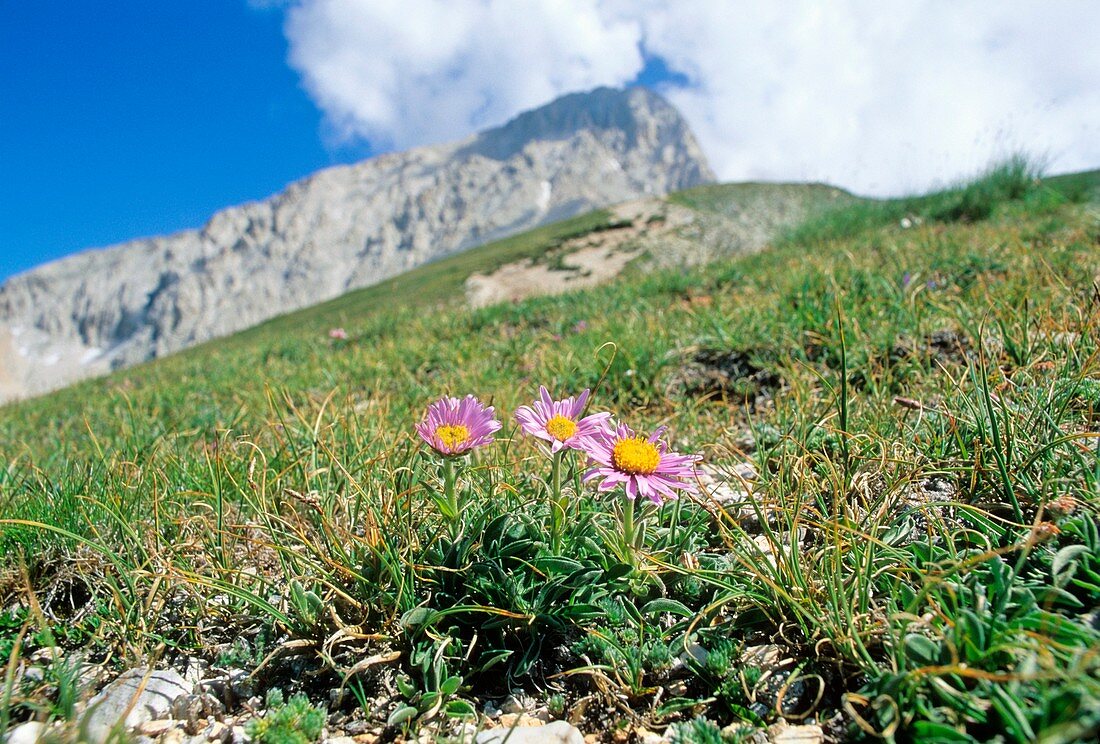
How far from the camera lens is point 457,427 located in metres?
1.57

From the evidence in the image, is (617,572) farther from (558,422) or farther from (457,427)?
(457,427)

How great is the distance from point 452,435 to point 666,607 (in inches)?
28.0

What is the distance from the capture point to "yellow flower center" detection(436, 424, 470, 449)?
4.98 feet

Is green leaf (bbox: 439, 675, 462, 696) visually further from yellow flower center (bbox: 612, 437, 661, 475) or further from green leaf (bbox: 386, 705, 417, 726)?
yellow flower center (bbox: 612, 437, 661, 475)

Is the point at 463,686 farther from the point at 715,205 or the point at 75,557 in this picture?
the point at 715,205

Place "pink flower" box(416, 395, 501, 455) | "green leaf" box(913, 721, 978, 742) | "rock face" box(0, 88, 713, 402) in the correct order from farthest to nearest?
"rock face" box(0, 88, 713, 402) → "pink flower" box(416, 395, 501, 455) → "green leaf" box(913, 721, 978, 742)

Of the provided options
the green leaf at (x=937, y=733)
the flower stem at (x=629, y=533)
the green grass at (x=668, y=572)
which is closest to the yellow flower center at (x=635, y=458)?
the flower stem at (x=629, y=533)

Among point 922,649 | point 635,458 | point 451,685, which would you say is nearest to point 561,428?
point 635,458

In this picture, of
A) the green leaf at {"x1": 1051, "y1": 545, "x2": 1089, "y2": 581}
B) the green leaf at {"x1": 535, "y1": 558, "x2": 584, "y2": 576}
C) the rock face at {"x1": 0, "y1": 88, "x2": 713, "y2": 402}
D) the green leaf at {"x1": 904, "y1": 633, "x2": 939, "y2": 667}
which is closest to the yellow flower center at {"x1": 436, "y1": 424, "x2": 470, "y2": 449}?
the green leaf at {"x1": 535, "y1": 558, "x2": 584, "y2": 576}

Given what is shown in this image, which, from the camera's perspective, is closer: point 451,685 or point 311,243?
point 451,685

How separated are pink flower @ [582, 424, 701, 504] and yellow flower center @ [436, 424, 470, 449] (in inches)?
12.5

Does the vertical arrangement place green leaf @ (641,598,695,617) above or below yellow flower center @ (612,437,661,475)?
below

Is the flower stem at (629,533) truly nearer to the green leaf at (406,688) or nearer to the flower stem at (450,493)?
the flower stem at (450,493)

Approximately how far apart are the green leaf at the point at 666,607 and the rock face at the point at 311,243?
114211 millimetres
